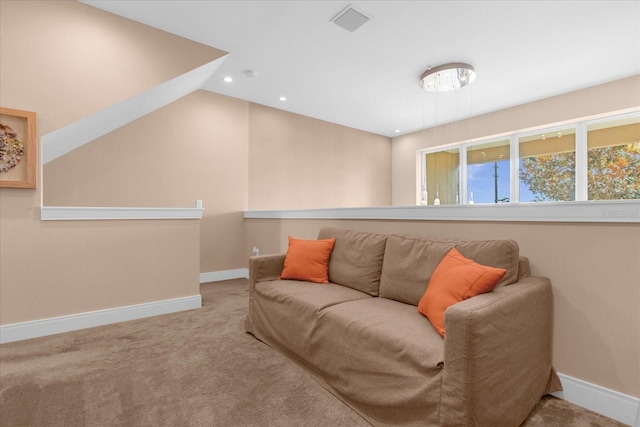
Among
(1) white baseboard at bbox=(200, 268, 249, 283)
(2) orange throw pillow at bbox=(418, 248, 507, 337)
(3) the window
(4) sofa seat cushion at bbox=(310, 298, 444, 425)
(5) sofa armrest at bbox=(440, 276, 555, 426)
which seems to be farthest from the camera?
(1) white baseboard at bbox=(200, 268, 249, 283)

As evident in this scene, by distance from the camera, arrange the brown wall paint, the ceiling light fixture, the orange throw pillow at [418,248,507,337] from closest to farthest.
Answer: the orange throw pillow at [418,248,507,337] < the brown wall paint < the ceiling light fixture

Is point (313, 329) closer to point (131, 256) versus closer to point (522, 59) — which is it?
point (131, 256)

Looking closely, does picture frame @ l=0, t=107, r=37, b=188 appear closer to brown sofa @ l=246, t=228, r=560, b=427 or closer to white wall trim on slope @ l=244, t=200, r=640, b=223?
brown sofa @ l=246, t=228, r=560, b=427

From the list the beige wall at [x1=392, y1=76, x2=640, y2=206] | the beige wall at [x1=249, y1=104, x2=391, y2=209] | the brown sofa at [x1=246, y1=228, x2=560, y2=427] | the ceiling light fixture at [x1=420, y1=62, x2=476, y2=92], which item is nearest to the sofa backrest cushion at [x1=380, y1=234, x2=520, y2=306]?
the brown sofa at [x1=246, y1=228, x2=560, y2=427]

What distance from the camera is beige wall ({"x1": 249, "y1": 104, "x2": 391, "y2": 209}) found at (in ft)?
16.2

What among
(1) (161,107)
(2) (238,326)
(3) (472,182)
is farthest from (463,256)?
(3) (472,182)

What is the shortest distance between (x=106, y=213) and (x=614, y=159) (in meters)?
6.01

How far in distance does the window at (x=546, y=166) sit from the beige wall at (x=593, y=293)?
2.50 m

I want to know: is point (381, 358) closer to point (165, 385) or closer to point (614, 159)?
point (165, 385)

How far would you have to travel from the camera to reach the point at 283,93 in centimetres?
452

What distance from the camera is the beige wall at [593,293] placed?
147 cm

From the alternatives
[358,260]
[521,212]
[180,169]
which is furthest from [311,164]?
[521,212]

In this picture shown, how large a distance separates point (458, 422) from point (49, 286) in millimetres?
2999

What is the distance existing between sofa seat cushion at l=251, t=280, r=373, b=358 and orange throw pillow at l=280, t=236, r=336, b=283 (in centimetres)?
7
